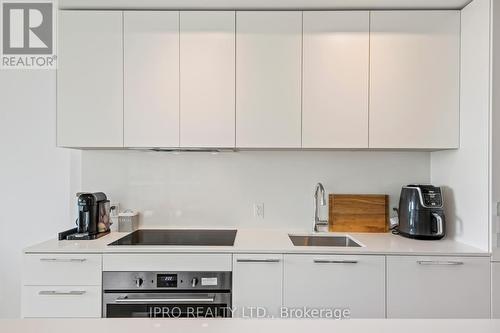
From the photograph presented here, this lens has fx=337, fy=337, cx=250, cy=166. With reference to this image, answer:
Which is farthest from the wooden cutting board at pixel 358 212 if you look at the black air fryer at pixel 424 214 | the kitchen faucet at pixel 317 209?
the black air fryer at pixel 424 214

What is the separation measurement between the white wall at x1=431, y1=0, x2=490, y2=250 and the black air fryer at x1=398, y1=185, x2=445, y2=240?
122 millimetres

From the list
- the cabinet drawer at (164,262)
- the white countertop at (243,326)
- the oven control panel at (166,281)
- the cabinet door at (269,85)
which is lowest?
the oven control panel at (166,281)

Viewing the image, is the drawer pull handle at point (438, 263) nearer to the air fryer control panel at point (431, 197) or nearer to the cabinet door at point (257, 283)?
the air fryer control panel at point (431, 197)

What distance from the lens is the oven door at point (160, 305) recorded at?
5.95ft

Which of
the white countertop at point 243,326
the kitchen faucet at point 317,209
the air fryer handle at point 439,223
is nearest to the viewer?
the white countertop at point 243,326

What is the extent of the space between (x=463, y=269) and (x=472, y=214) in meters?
0.34

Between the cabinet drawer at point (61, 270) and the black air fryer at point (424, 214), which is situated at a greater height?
the black air fryer at point (424, 214)

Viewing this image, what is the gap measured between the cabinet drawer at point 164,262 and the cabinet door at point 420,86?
1206mm

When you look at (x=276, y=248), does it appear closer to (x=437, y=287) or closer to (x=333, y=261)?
(x=333, y=261)

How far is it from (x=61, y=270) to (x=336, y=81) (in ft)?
6.39

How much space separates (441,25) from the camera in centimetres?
210

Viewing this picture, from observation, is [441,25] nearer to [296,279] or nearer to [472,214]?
[472,214]

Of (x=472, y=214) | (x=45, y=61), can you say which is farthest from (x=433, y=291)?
(x=45, y=61)

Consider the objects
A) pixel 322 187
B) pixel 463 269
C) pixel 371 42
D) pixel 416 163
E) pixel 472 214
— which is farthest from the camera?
pixel 416 163
